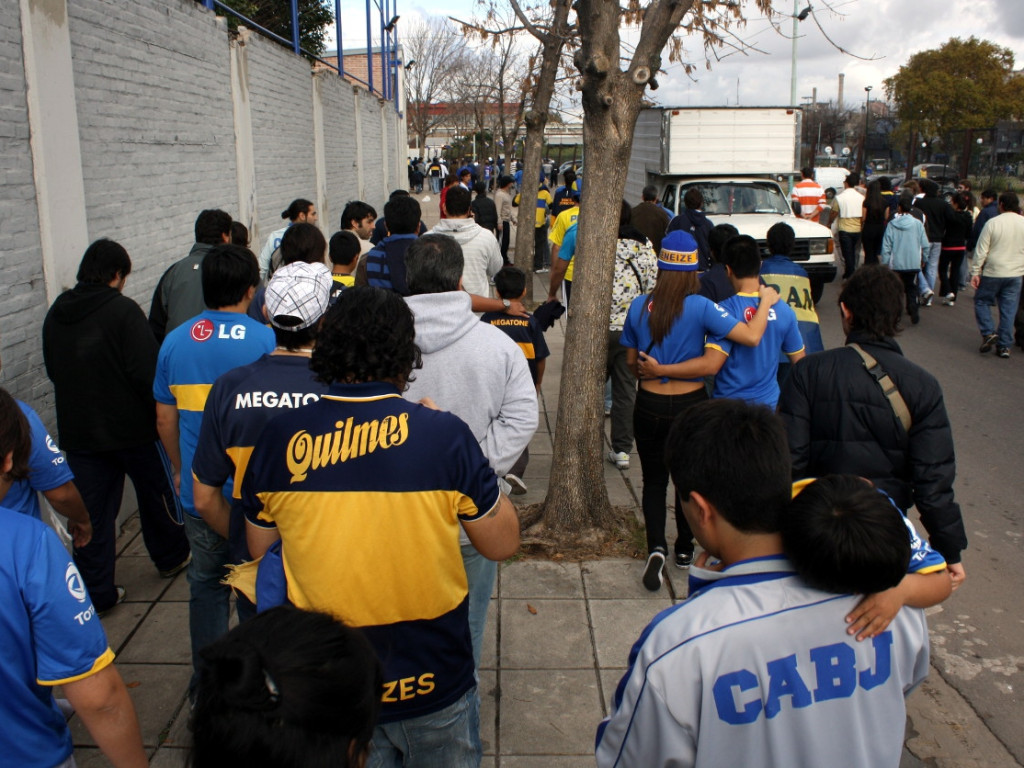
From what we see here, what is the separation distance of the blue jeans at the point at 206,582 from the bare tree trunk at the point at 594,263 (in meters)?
2.31

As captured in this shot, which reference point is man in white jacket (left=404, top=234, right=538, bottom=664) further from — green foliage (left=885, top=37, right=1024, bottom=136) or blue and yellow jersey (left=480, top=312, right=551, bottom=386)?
green foliage (left=885, top=37, right=1024, bottom=136)

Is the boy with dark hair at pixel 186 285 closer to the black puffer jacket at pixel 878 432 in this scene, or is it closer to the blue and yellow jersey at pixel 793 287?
the blue and yellow jersey at pixel 793 287

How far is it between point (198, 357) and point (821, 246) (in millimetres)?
12930

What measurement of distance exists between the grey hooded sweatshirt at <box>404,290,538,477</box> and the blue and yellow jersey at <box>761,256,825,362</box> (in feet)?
9.69

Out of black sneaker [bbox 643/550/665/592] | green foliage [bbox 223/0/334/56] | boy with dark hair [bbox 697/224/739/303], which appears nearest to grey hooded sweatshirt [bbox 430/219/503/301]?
boy with dark hair [bbox 697/224/739/303]

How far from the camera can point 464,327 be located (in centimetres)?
330

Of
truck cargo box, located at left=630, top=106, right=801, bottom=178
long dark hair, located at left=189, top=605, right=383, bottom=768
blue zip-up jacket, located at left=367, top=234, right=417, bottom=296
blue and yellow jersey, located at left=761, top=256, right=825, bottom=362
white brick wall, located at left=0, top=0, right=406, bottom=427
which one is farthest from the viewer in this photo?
truck cargo box, located at left=630, top=106, right=801, bottom=178

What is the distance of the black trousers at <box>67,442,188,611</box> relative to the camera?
4.58 metres

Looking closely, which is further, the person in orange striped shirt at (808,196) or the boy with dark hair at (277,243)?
the person in orange striped shirt at (808,196)

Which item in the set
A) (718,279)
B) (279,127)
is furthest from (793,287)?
(279,127)

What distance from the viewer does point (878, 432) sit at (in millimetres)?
3244

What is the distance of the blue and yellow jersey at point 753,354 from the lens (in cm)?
497

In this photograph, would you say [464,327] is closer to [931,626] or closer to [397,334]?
[397,334]

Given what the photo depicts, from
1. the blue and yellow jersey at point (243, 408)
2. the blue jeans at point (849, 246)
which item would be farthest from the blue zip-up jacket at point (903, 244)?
the blue and yellow jersey at point (243, 408)
